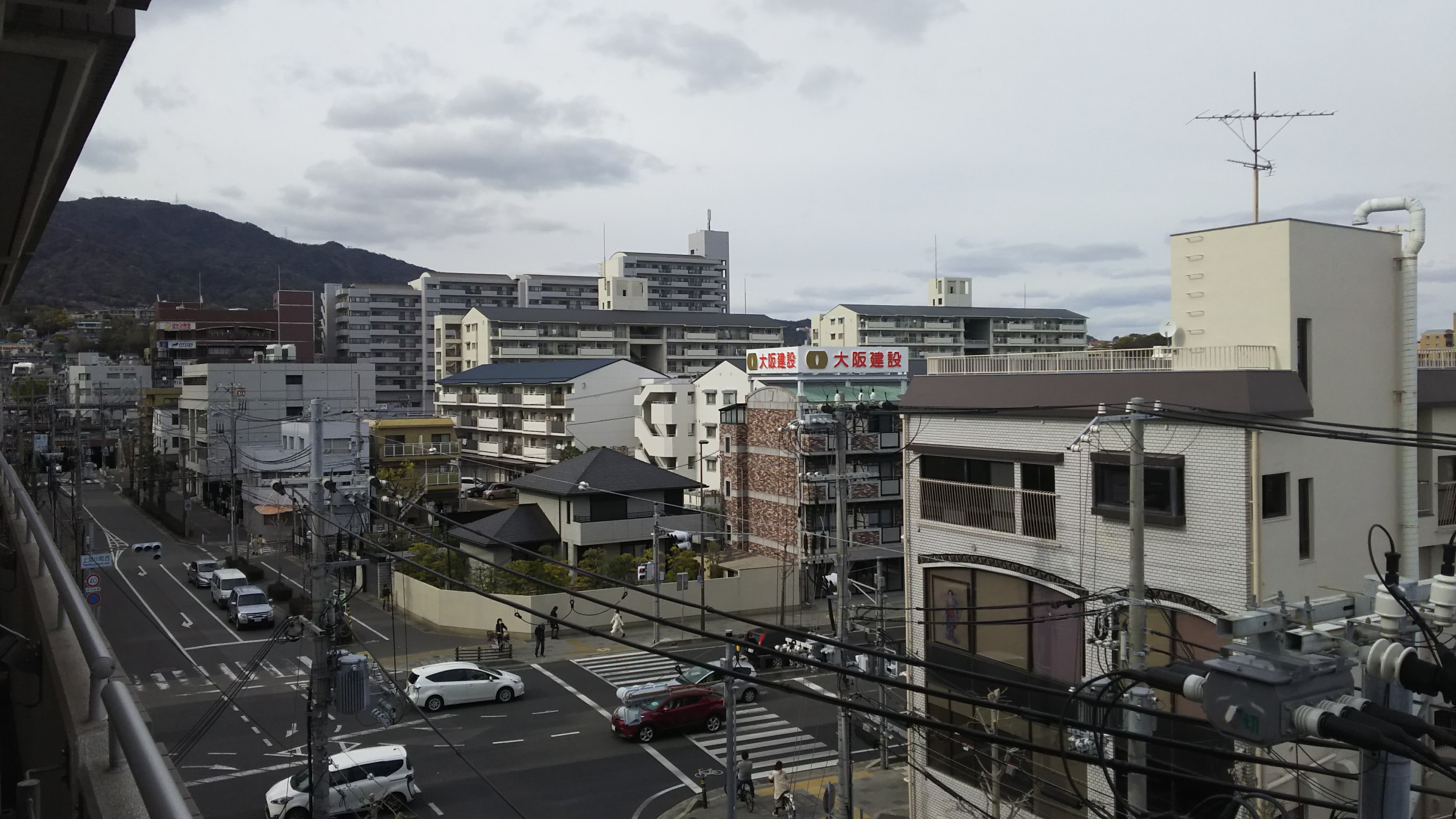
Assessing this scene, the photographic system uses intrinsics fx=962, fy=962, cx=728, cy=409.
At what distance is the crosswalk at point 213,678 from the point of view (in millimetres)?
19828

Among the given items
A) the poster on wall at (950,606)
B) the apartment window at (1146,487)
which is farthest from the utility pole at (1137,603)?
the poster on wall at (950,606)

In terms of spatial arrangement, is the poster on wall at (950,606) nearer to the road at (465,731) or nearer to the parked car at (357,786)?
the road at (465,731)

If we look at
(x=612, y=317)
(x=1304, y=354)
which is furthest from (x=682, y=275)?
(x=1304, y=354)

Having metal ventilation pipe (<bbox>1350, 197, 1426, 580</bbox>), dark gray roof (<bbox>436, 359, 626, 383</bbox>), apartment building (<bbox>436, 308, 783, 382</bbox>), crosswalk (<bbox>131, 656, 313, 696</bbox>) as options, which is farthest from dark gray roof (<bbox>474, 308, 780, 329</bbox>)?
metal ventilation pipe (<bbox>1350, 197, 1426, 580</bbox>)

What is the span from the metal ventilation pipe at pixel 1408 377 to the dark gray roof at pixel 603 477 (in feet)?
67.3

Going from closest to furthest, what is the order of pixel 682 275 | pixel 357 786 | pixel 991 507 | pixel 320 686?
pixel 320 686, pixel 991 507, pixel 357 786, pixel 682 275

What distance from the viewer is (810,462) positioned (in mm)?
30078

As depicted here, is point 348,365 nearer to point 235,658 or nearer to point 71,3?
point 235,658

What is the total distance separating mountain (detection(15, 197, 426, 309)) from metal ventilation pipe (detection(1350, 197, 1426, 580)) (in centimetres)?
8716

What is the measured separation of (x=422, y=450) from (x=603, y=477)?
1703 centimetres

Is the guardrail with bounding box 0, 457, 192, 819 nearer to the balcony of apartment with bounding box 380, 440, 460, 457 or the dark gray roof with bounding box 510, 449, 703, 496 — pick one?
the dark gray roof with bounding box 510, 449, 703, 496

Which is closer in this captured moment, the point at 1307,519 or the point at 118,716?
the point at 118,716

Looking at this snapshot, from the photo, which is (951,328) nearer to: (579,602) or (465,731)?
(579,602)

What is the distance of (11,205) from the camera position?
420cm
